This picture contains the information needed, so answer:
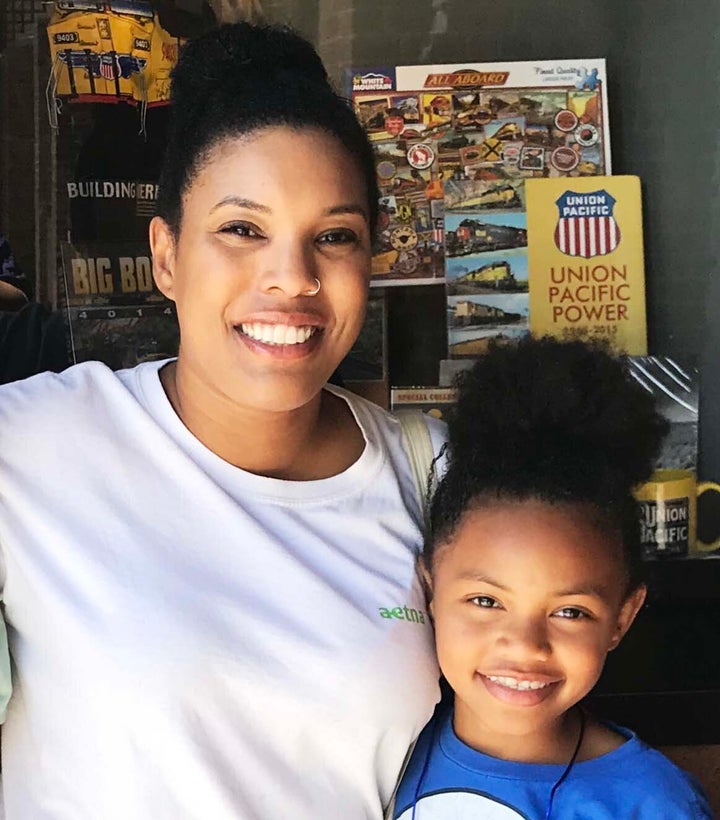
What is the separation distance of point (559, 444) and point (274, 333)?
331 mm

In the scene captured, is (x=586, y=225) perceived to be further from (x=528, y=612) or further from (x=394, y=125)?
(x=528, y=612)

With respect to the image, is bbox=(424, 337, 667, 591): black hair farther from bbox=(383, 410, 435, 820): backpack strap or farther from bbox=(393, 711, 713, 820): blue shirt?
bbox=(393, 711, 713, 820): blue shirt

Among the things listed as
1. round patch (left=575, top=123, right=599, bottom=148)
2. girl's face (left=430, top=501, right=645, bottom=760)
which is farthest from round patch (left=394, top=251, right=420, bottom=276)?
girl's face (left=430, top=501, right=645, bottom=760)

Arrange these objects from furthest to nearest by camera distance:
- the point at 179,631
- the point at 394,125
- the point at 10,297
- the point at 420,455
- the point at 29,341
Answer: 1. the point at 394,125
2. the point at 10,297
3. the point at 29,341
4. the point at 420,455
5. the point at 179,631

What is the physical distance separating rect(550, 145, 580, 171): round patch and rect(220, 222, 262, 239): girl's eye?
914 mm

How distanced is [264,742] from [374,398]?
2.67ft

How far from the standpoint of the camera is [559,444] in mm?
1003

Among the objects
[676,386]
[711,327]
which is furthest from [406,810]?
[711,327]

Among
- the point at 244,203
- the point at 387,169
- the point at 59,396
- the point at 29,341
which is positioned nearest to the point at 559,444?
the point at 244,203

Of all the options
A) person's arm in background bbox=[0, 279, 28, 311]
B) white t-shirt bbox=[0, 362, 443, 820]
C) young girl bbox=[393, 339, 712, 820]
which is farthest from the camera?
person's arm in background bbox=[0, 279, 28, 311]

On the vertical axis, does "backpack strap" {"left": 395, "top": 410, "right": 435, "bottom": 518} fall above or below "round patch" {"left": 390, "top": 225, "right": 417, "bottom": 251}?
below

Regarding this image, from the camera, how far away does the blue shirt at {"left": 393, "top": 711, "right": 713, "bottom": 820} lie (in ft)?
2.98

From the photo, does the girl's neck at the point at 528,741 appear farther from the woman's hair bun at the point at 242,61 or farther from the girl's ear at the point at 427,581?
the woman's hair bun at the point at 242,61

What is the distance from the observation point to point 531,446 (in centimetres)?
100
